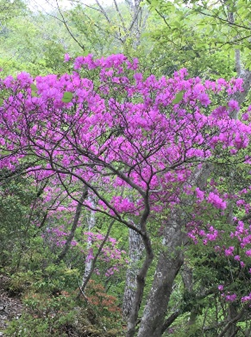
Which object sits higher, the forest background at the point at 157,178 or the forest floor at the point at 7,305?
the forest background at the point at 157,178

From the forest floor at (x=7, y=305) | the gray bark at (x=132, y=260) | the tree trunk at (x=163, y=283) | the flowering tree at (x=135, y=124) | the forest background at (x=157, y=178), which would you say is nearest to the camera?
the flowering tree at (x=135, y=124)

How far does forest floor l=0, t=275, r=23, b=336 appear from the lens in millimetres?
4980

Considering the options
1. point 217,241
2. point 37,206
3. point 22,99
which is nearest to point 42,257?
point 37,206

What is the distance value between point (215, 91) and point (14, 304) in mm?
4847

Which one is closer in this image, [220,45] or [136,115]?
[136,115]

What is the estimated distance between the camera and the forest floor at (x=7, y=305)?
498 centimetres

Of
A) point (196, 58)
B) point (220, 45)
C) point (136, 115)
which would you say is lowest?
point (136, 115)

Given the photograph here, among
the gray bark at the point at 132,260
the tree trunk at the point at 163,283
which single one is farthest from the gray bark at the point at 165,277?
the gray bark at the point at 132,260

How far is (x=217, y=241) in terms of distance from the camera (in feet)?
13.9

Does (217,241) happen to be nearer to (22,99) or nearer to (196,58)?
(22,99)

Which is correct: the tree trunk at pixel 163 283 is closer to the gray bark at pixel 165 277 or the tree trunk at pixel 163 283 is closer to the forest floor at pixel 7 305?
the gray bark at pixel 165 277

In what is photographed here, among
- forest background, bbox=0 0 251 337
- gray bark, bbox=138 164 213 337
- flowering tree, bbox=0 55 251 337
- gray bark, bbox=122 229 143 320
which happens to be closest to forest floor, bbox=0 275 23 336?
forest background, bbox=0 0 251 337

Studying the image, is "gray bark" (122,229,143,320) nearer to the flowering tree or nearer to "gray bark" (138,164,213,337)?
"gray bark" (138,164,213,337)

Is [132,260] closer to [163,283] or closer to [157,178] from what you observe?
[163,283]
